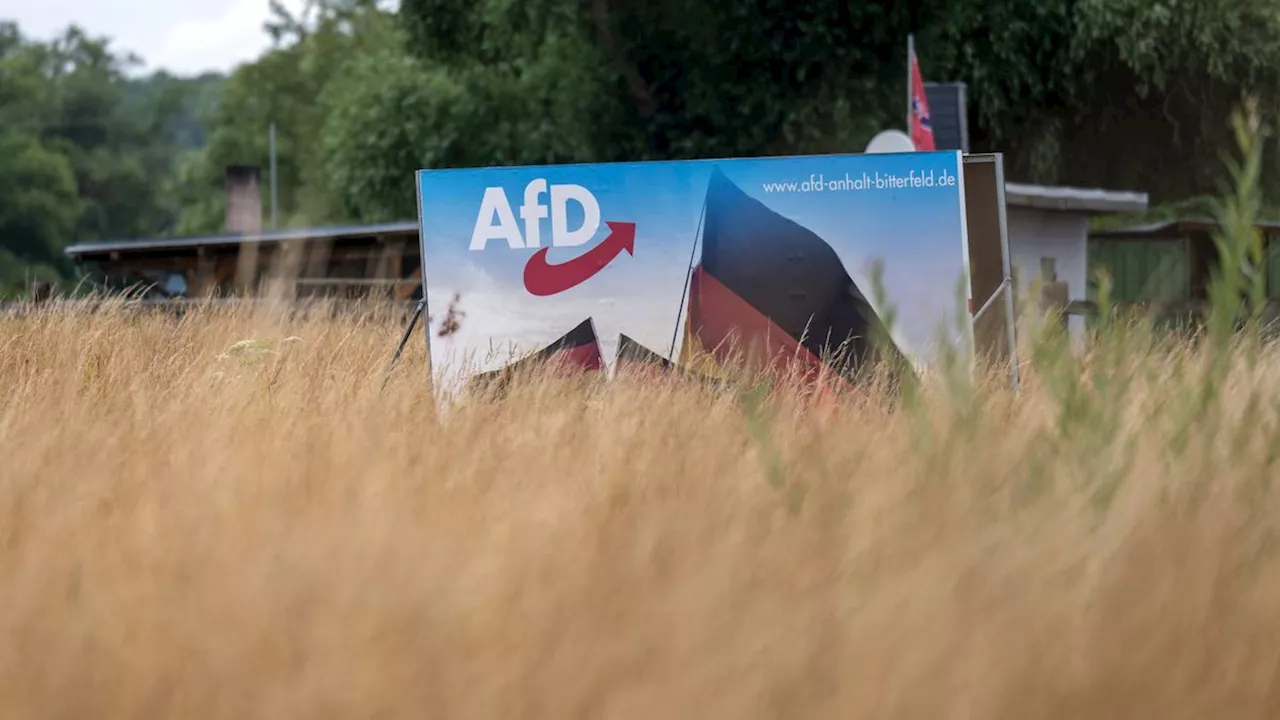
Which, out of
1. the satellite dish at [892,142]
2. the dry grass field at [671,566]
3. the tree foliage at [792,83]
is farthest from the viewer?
the tree foliage at [792,83]

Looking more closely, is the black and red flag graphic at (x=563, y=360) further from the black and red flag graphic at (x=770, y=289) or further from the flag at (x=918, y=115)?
the flag at (x=918, y=115)

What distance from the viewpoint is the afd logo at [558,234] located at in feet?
29.9

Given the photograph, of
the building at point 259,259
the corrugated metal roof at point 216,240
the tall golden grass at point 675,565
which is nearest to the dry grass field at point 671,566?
the tall golden grass at point 675,565

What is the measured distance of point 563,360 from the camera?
→ 9.00 meters

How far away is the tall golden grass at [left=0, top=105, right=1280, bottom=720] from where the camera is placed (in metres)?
3.77

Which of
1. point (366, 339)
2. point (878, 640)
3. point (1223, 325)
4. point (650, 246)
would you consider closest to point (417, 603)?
point (878, 640)

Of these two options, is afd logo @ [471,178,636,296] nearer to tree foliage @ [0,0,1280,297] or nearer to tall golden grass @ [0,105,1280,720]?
tall golden grass @ [0,105,1280,720]

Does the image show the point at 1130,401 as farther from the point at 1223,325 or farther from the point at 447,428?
the point at 447,428

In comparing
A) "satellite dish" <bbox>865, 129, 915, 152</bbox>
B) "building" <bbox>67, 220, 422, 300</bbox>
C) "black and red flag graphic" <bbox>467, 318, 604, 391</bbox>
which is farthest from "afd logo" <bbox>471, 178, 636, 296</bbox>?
"building" <bbox>67, 220, 422, 300</bbox>

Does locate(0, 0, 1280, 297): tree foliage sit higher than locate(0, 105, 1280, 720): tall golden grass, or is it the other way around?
locate(0, 0, 1280, 297): tree foliage

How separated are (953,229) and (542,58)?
25.7 m

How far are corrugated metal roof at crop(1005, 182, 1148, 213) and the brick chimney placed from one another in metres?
17.5

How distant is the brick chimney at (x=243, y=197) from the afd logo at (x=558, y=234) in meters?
26.3

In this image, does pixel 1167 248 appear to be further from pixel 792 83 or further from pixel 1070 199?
pixel 792 83
